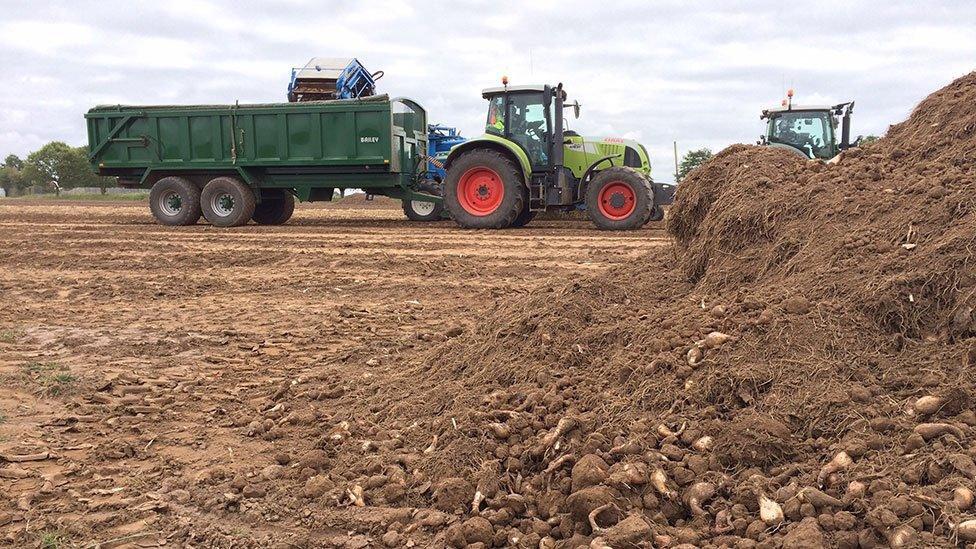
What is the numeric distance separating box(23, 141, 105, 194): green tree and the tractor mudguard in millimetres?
42403

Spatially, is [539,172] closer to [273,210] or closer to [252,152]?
[252,152]

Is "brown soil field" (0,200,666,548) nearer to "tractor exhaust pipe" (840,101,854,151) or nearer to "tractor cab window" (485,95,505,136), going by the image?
"tractor cab window" (485,95,505,136)

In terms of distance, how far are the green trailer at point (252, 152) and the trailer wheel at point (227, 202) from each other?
0.02 m

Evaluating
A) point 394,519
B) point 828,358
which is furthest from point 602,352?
point 394,519

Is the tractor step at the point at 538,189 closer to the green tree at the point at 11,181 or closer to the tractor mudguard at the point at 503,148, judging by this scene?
the tractor mudguard at the point at 503,148

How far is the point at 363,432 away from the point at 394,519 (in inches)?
33.9

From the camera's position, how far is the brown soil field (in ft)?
9.52

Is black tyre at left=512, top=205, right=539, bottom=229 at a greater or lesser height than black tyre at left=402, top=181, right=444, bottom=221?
lesser

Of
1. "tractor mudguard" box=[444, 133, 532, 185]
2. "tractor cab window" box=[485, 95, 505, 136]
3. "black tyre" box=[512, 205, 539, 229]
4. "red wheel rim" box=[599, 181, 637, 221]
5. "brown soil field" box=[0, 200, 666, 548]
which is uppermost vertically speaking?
"tractor cab window" box=[485, 95, 505, 136]

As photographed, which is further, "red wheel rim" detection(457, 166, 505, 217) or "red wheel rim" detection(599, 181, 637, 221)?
"red wheel rim" detection(457, 166, 505, 217)

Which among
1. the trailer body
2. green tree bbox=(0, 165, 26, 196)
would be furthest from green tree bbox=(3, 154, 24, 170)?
the trailer body

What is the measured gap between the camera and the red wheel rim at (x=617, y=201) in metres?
12.9

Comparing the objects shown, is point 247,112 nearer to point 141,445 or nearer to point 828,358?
point 141,445

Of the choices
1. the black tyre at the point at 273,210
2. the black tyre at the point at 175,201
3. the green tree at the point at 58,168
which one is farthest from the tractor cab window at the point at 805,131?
the green tree at the point at 58,168
